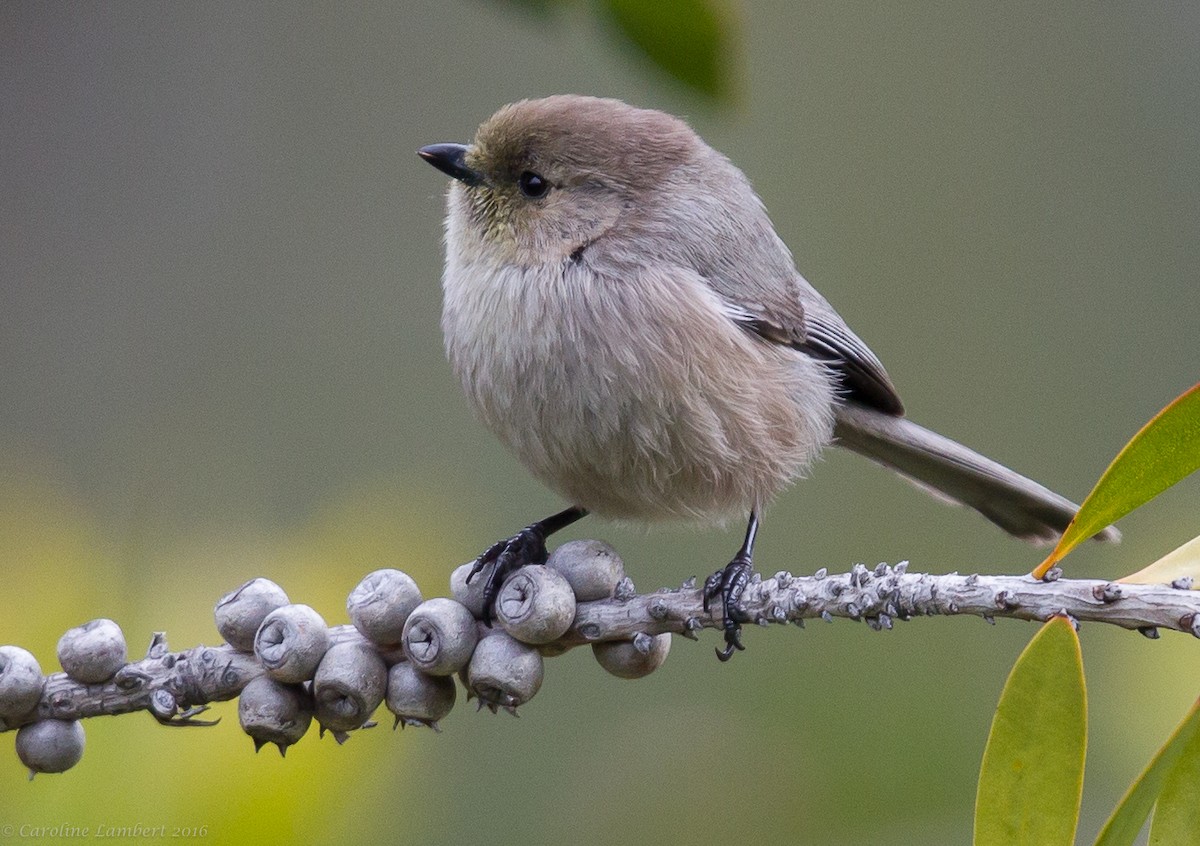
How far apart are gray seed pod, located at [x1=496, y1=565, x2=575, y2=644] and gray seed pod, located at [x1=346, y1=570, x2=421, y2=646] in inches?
4.1

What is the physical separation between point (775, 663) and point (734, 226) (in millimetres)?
916

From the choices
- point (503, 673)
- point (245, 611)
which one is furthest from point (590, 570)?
point (245, 611)

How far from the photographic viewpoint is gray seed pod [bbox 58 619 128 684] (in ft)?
4.61

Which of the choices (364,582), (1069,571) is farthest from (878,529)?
(364,582)

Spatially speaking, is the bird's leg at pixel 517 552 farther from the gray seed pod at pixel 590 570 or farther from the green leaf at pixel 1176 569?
the green leaf at pixel 1176 569

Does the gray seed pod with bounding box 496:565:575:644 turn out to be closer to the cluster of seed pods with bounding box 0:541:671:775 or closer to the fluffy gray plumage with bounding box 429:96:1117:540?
the cluster of seed pods with bounding box 0:541:671:775

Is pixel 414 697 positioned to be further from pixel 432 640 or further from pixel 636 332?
pixel 636 332

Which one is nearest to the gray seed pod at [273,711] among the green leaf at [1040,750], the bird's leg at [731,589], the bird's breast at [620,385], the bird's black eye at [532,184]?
the bird's leg at [731,589]

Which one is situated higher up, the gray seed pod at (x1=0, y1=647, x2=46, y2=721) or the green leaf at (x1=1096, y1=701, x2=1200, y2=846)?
the green leaf at (x1=1096, y1=701, x2=1200, y2=846)

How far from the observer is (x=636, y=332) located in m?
2.23

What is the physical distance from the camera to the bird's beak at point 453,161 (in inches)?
97.1

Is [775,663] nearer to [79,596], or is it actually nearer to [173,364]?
[79,596]

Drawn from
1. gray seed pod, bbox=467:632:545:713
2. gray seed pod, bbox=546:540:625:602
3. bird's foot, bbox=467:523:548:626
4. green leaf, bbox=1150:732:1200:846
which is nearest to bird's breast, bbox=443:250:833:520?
bird's foot, bbox=467:523:548:626

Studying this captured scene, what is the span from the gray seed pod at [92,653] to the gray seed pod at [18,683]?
3 centimetres
